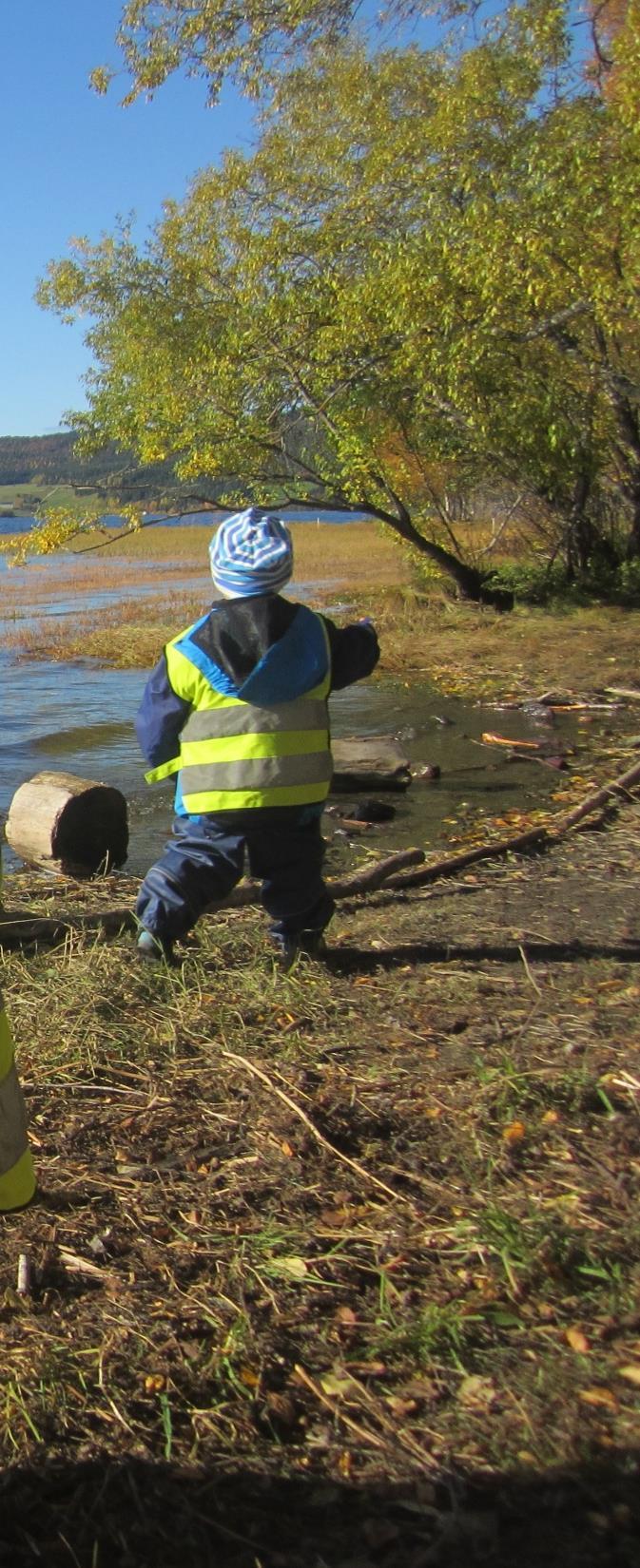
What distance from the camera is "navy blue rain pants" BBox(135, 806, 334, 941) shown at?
4703mm

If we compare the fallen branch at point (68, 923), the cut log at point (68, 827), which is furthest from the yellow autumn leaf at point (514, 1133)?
the cut log at point (68, 827)

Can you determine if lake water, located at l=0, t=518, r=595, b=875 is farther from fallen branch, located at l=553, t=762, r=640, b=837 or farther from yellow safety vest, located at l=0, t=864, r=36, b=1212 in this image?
yellow safety vest, located at l=0, t=864, r=36, b=1212

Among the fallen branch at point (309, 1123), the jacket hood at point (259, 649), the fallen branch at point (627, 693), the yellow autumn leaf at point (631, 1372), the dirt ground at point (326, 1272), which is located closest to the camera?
the dirt ground at point (326, 1272)

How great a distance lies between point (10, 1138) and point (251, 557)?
2.40 m

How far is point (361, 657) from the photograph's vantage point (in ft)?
15.8

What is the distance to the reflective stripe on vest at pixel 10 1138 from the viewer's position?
280 cm

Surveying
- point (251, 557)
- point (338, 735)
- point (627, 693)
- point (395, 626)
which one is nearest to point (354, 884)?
point (251, 557)

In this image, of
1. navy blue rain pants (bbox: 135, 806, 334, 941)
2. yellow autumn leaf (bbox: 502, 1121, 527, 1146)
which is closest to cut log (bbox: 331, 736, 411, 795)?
navy blue rain pants (bbox: 135, 806, 334, 941)

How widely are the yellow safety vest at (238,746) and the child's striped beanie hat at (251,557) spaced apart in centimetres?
29

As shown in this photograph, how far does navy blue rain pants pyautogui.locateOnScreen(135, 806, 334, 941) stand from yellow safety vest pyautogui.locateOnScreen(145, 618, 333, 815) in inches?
2.8

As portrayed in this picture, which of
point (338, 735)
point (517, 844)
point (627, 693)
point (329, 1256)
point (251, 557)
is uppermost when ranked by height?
point (251, 557)

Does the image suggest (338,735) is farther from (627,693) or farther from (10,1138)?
(10,1138)

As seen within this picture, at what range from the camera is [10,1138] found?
282 centimetres

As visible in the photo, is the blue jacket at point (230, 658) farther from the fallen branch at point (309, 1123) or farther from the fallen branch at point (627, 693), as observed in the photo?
the fallen branch at point (627, 693)
